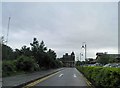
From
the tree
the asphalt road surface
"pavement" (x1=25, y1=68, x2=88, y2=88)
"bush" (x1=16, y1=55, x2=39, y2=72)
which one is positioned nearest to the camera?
"pavement" (x1=25, y1=68, x2=88, y2=88)

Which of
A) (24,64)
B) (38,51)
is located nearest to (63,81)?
(24,64)

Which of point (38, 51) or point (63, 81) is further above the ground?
point (38, 51)

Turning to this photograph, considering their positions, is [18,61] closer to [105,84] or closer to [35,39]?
[35,39]

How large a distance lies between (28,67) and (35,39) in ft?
103

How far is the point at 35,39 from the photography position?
91188 millimetres

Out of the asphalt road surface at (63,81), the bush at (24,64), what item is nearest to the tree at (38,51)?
the bush at (24,64)

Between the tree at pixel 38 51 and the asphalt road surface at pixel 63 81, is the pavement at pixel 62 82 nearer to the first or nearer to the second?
the asphalt road surface at pixel 63 81

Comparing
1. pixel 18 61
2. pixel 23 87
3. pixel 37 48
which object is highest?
pixel 37 48

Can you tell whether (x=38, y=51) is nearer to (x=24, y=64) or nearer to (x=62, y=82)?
(x=24, y=64)

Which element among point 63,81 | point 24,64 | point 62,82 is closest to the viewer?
point 62,82

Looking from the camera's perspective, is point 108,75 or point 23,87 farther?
point 23,87

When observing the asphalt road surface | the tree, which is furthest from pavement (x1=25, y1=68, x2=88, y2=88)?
the tree

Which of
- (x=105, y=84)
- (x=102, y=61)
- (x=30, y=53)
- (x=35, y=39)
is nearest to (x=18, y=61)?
(x=30, y=53)

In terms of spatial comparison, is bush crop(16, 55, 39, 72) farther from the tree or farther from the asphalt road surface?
the tree
